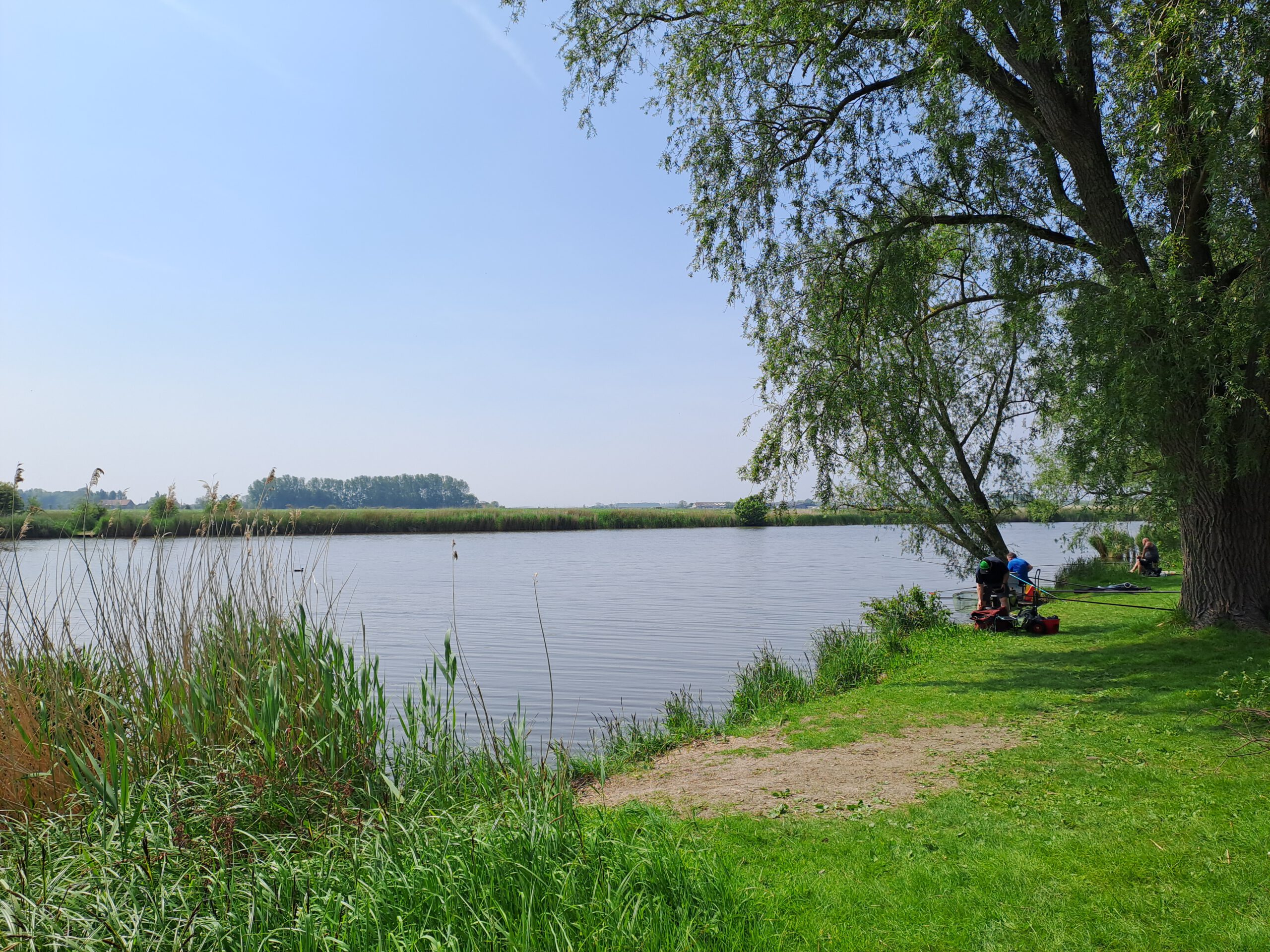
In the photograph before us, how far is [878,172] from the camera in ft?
40.7

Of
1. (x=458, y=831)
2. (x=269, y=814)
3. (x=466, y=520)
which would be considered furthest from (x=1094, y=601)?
(x=466, y=520)

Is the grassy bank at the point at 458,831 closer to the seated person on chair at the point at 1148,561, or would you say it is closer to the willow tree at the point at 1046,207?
the willow tree at the point at 1046,207

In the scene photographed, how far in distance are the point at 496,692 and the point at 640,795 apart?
6029 mm

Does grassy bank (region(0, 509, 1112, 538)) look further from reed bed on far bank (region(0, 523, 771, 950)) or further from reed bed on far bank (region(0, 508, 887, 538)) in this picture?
reed bed on far bank (region(0, 523, 771, 950))

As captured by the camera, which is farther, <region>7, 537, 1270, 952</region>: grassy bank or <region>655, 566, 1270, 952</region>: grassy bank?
<region>655, 566, 1270, 952</region>: grassy bank

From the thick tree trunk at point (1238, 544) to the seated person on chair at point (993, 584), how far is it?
11.4ft

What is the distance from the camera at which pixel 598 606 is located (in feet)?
72.0

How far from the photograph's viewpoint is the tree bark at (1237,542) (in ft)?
33.1

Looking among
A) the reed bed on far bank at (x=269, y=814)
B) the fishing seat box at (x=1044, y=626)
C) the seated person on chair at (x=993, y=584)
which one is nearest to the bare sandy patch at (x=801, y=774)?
the reed bed on far bank at (x=269, y=814)

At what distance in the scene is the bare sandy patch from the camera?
19.3ft

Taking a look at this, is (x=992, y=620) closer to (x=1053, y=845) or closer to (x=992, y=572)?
(x=992, y=572)

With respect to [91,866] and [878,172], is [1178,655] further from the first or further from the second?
[91,866]

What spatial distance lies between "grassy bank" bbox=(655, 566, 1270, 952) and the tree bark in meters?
1.60

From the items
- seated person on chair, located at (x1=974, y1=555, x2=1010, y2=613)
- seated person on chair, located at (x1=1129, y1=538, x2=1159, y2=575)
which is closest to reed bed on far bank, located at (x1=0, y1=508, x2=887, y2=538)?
seated person on chair, located at (x1=1129, y1=538, x2=1159, y2=575)
